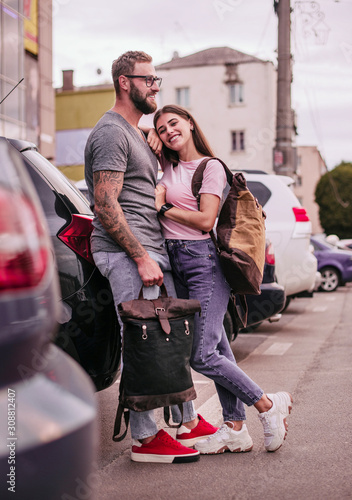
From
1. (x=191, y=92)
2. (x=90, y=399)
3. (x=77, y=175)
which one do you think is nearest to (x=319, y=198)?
(x=191, y=92)

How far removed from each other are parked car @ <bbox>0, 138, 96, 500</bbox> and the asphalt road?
0.38ft

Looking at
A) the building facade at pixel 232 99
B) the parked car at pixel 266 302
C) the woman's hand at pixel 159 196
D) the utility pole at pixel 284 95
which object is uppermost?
the building facade at pixel 232 99

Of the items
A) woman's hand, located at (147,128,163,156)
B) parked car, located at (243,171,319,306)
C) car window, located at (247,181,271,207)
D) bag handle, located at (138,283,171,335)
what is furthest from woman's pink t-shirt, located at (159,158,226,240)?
car window, located at (247,181,271,207)

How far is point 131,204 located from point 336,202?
201ft

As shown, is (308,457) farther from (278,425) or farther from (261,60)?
(261,60)

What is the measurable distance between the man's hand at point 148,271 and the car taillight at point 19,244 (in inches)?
72.4

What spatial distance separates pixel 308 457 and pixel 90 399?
7.26 ft

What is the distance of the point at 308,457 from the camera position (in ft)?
11.2

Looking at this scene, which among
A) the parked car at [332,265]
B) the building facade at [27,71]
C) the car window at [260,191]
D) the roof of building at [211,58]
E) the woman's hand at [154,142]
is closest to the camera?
the woman's hand at [154,142]

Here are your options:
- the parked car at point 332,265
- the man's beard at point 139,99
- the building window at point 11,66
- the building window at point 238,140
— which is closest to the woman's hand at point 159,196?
the man's beard at point 139,99

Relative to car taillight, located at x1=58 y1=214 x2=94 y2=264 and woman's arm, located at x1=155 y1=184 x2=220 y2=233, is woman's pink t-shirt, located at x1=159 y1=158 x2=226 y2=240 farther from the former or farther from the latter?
car taillight, located at x1=58 y1=214 x2=94 y2=264

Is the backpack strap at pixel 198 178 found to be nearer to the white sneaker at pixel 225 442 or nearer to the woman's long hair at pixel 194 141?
the woman's long hair at pixel 194 141

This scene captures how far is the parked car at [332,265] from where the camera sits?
17.6 m

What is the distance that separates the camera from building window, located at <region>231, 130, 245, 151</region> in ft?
147
